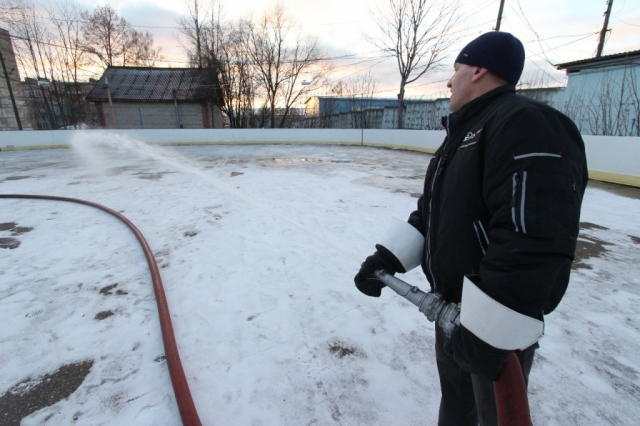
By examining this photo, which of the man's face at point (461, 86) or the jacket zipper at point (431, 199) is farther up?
the man's face at point (461, 86)

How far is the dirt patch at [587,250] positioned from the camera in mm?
3504

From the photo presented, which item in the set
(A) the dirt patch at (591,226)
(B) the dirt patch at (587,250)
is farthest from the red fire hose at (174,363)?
(A) the dirt patch at (591,226)

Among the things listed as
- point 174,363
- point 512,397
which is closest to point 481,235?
point 512,397

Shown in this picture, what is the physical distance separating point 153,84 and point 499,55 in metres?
28.1

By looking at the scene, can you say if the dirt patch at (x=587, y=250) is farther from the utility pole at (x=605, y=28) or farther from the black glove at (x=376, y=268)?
the utility pole at (x=605, y=28)

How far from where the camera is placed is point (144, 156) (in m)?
12.2

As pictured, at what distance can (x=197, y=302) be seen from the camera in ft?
8.78

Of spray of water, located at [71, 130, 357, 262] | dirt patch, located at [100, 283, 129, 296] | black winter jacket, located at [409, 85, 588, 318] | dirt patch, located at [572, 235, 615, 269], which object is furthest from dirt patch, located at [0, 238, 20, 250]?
dirt patch, located at [572, 235, 615, 269]

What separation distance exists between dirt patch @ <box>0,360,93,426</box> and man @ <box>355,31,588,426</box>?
2138 millimetres

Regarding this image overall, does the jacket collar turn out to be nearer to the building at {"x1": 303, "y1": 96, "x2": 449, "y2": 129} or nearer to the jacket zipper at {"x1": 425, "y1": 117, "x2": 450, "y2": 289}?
the jacket zipper at {"x1": 425, "y1": 117, "x2": 450, "y2": 289}

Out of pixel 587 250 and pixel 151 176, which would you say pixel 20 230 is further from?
pixel 587 250

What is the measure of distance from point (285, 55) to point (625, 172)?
2239cm

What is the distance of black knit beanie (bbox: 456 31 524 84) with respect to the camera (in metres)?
1.01

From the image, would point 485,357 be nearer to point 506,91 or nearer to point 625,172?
point 506,91
